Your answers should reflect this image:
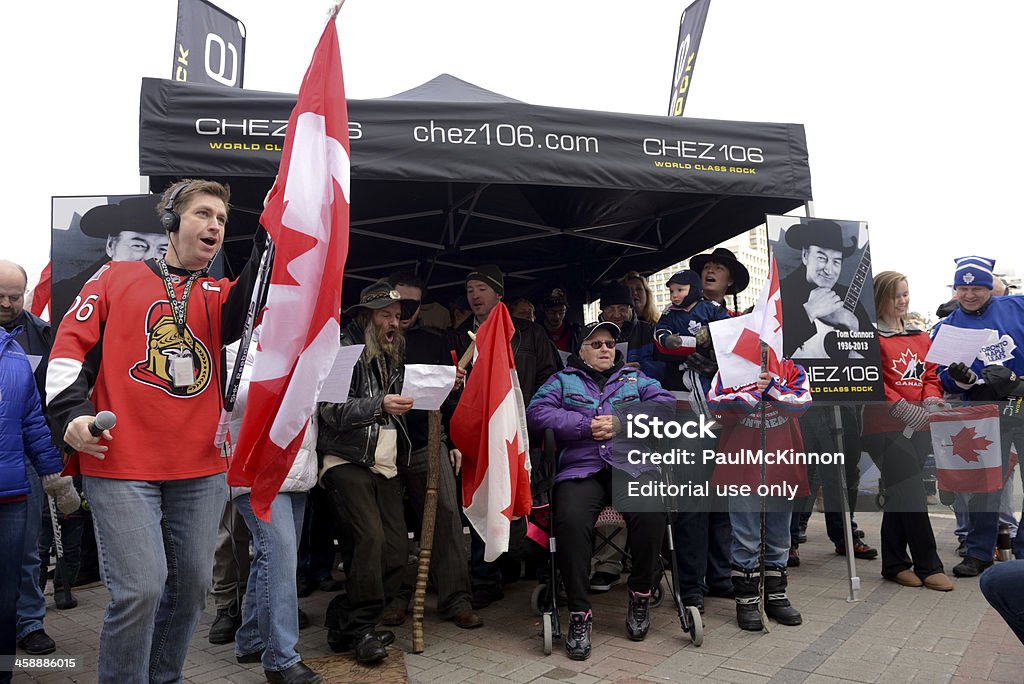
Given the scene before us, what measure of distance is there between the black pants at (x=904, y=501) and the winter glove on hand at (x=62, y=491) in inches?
196

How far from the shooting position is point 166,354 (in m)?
2.57

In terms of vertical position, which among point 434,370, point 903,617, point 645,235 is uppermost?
point 645,235

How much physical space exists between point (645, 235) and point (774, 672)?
4774 millimetres

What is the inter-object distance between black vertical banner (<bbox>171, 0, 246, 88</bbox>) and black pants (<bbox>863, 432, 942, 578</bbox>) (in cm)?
798

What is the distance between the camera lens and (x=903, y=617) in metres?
4.25

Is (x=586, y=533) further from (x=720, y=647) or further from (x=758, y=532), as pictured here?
(x=758, y=532)

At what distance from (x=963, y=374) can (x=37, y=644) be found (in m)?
6.15

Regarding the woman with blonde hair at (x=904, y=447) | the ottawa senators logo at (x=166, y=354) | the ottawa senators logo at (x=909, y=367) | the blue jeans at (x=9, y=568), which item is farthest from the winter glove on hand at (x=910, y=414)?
the blue jeans at (x=9, y=568)

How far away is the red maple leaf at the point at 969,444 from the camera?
498 cm

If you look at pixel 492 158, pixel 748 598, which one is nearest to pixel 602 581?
pixel 748 598

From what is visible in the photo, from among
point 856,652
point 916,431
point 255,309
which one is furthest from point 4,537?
point 916,431

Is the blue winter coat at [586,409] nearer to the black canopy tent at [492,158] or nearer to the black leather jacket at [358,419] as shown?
the black leather jacket at [358,419]

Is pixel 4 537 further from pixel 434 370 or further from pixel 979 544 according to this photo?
pixel 979 544

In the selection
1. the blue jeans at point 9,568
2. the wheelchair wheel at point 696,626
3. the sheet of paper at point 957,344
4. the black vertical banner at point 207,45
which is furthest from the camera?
the black vertical banner at point 207,45
